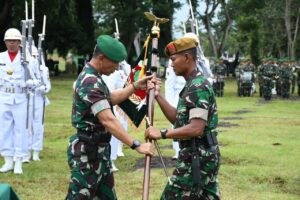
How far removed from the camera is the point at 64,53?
51406 millimetres

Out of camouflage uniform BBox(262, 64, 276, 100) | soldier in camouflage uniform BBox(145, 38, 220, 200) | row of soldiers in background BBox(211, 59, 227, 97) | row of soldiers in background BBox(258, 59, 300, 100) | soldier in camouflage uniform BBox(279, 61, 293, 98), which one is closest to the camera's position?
soldier in camouflage uniform BBox(145, 38, 220, 200)

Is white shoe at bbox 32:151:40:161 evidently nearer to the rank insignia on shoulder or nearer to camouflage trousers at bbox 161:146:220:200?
the rank insignia on shoulder

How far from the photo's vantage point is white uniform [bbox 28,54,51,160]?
11766mm

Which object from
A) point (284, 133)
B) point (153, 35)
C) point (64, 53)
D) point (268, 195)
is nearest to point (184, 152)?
point (153, 35)

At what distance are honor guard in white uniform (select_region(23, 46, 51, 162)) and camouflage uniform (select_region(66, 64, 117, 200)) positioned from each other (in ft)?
20.2

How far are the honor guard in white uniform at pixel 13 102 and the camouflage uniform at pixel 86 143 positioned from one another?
5.05 m

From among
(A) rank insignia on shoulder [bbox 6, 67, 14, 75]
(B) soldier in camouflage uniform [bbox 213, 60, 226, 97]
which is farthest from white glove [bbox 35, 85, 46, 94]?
(B) soldier in camouflage uniform [bbox 213, 60, 226, 97]

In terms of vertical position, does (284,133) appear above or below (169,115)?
below

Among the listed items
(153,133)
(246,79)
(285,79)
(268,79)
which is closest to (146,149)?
(153,133)

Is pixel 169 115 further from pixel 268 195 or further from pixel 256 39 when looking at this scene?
pixel 256 39

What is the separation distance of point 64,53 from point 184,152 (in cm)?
4696

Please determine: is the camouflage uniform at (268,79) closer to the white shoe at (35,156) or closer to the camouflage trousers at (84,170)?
the white shoe at (35,156)

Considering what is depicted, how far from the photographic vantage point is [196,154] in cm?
510

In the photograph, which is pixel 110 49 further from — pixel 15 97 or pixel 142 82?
pixel 15 97
